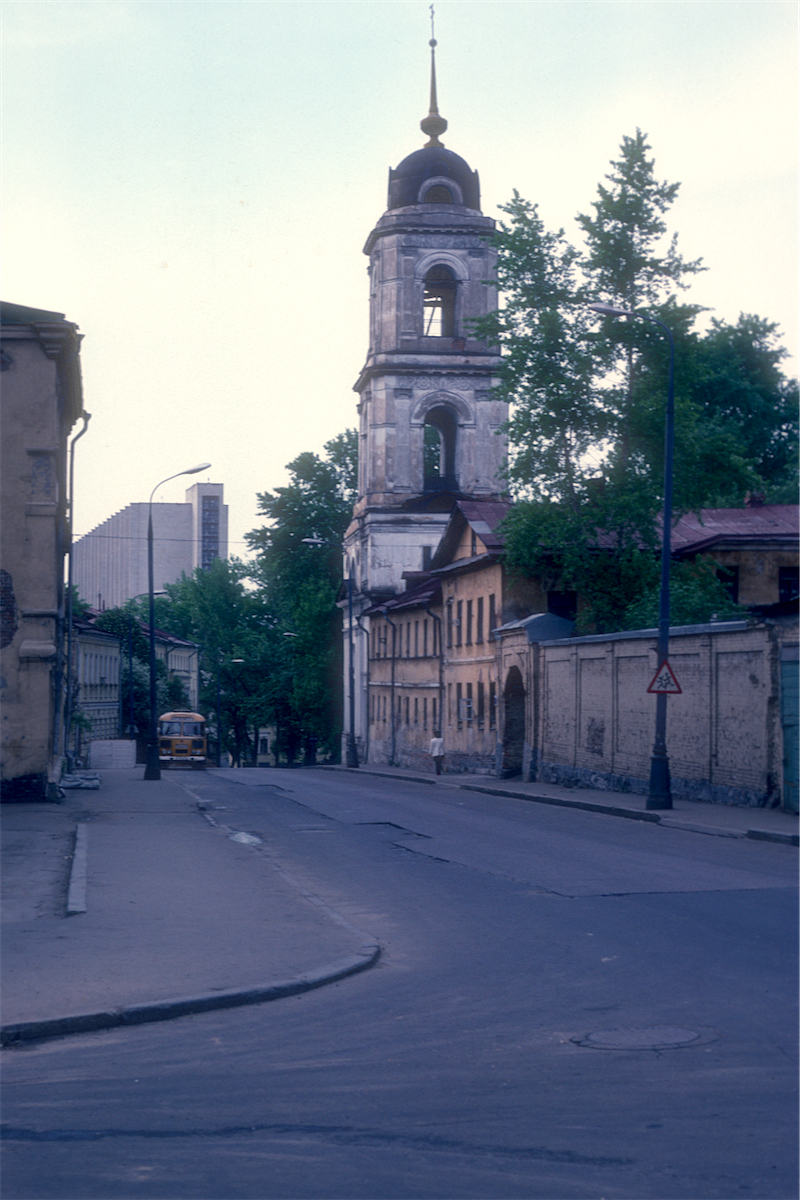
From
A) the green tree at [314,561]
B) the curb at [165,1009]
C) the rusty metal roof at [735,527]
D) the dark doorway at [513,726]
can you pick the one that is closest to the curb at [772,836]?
the curb at [165,1009]

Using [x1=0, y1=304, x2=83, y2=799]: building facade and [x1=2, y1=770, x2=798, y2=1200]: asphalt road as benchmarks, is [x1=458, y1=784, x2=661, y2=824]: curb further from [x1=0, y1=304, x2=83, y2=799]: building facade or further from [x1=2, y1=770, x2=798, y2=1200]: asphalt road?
[x1=2, y1=770, x2=798, y2=1200]: asphalt road

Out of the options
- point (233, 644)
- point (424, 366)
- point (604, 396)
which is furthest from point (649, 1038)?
point (233, 644)

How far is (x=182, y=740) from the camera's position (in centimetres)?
6606

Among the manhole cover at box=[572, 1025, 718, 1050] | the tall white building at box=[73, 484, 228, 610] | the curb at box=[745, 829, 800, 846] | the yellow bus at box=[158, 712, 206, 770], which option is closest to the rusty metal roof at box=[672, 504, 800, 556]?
the yellow bus at box=[158, 712, 206, 770]

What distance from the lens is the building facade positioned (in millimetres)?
25578

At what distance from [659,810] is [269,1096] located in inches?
742

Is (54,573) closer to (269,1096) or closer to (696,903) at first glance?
(696,903)

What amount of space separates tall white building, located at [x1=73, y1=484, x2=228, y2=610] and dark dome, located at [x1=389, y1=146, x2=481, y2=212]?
42.2 meters

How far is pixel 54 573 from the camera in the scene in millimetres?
25734

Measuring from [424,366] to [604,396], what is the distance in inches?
1215

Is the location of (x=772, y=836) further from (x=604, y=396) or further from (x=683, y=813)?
(x=604, y=396)

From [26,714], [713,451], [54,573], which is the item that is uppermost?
[713,451]

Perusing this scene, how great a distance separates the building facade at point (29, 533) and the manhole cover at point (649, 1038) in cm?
1921

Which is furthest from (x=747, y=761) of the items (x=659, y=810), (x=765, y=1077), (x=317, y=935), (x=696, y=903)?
(x=765, y=1077)
